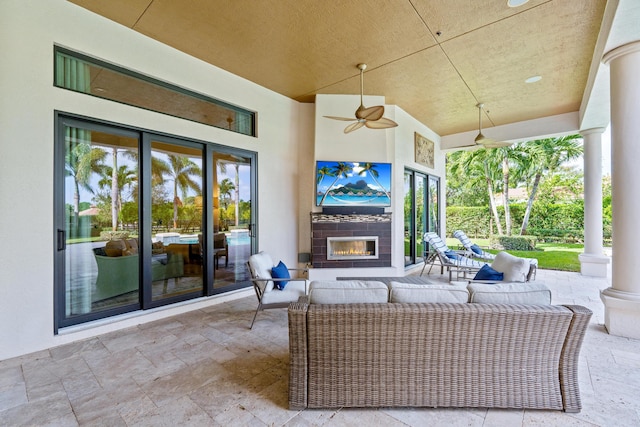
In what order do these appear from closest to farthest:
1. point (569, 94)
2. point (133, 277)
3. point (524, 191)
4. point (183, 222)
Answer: point (133, 277), point (183, 222), point (569, 94), point (524, 191)

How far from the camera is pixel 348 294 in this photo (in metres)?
1.88

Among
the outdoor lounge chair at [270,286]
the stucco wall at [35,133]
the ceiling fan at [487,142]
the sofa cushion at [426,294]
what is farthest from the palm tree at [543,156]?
the stucco wall at [35,133]

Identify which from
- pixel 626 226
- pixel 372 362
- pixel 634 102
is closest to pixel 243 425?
pixel 372 362

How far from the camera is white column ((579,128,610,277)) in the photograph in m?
5.70

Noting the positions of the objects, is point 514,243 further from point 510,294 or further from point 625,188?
point 510,294

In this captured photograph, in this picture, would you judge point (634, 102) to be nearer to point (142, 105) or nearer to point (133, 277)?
point (142, 105)

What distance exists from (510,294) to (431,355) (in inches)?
26.3

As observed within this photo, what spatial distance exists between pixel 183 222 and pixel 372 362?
318 centimetres

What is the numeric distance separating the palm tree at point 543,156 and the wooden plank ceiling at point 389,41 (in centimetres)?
627

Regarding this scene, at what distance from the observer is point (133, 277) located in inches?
135

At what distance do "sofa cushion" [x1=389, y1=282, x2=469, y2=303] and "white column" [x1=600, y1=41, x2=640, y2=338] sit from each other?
2580 mm

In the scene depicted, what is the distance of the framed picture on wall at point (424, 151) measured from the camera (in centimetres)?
664

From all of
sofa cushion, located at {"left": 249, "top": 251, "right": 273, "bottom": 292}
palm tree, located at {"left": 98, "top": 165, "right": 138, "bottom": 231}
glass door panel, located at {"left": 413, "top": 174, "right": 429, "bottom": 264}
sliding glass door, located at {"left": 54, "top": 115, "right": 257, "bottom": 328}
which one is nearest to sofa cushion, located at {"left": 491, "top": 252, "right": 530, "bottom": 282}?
sofa cushion, located at {"left": 249, "top": 251, "right": 273, "bottom": 292}

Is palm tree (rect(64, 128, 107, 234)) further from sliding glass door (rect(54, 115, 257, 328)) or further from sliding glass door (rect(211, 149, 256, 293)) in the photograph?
sliding glass door (rect(211, 149, 256, 293))
